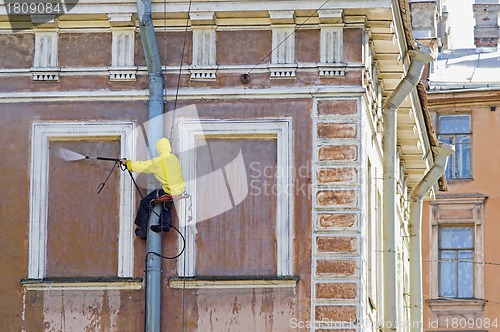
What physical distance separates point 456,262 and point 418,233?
611 inches

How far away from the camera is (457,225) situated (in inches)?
1592

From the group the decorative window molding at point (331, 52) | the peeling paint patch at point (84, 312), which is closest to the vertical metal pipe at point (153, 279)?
the peeling paint patch at point (84, 312)

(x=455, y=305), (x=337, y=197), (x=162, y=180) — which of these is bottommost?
(x=455, y=305)

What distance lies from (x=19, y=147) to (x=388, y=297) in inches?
195

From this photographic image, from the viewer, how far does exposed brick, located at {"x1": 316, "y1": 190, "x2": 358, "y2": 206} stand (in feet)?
60.6

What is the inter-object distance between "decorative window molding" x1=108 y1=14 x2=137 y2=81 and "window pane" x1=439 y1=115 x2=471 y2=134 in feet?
73.5

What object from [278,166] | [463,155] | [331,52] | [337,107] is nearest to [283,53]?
[331,52]

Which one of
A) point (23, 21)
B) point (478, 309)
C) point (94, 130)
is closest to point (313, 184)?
point (94, 130)

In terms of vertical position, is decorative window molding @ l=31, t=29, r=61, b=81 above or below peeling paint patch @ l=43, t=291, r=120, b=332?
above

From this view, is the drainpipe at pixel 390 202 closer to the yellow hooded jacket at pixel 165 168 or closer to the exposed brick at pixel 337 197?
the exposed brick at pixel 337 197

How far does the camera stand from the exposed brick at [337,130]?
18641 mm

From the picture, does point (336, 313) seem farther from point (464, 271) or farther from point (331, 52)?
point (464, 271)

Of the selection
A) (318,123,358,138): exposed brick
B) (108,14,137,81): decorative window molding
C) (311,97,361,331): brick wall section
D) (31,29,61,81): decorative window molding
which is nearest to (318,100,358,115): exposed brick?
(311,97,361,331): brick wall section

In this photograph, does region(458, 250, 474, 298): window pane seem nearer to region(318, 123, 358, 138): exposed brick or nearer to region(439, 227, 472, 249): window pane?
region(439, 227, 472, 249): window pane
